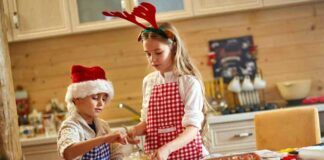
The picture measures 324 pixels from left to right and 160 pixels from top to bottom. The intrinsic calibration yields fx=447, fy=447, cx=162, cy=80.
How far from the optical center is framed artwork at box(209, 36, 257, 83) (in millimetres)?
3441

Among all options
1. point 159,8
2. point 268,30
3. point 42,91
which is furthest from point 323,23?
point 42,91

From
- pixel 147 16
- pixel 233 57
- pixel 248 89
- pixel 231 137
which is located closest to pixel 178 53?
pixel 147 16

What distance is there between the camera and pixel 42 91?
3.62m

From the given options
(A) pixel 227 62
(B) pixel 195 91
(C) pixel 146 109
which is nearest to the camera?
(B) pixel 195 91

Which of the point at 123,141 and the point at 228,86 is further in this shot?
the point at 228,86

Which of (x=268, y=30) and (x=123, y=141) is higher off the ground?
(x=268, y=30)

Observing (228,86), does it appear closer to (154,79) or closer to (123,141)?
(154,79)

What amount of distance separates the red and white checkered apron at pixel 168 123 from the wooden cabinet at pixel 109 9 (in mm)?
1429

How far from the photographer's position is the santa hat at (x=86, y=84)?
169 centimetres

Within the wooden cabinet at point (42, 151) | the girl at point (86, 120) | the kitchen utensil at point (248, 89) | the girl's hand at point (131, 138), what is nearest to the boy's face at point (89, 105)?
the girl at point (86, 120)

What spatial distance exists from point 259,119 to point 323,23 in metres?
1.68

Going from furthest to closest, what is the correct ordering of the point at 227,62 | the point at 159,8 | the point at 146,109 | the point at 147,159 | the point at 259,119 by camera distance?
the point at 227,62, the point at 159,8, the point at 259,119, the point at 146,109, the point at 147,159

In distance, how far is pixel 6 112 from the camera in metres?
2.22

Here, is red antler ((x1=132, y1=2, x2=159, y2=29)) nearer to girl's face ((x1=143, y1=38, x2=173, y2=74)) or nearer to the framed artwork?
girl's face ((x1=143, y1=38, x2=173, y2=74))
